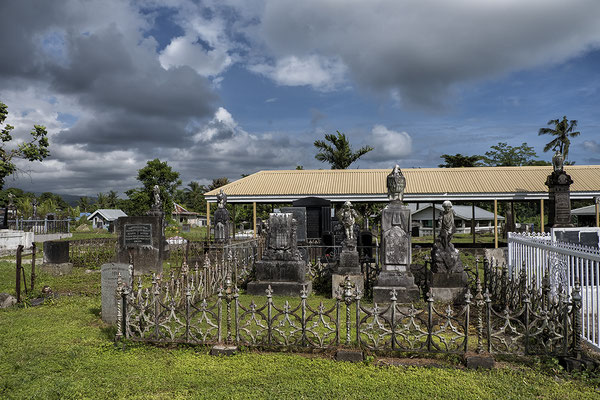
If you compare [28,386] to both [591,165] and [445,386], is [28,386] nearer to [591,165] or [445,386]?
[445,386]

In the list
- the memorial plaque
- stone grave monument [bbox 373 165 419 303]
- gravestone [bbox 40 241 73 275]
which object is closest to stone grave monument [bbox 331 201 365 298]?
stone grave monument [bbox 373 165 419 303]

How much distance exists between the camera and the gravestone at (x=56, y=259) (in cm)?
1325

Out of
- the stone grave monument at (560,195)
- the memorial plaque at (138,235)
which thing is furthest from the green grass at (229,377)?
the stone grave monument at (560,195)

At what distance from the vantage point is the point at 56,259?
13641 mm

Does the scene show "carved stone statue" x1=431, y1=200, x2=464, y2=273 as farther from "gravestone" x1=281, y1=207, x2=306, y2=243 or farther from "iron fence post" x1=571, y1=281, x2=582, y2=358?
"gravestone" x1=281, y1=207, x2=306, y2=243

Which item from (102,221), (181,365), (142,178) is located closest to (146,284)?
(181,365)

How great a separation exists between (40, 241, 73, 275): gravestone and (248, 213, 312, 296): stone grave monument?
7.67 metres

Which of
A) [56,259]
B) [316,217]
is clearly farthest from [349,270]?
[56,259]

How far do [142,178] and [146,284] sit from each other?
34.2 m

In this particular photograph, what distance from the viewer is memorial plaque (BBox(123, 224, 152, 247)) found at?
13508 millimetres

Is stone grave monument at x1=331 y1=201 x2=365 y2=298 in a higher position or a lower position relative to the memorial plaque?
lower

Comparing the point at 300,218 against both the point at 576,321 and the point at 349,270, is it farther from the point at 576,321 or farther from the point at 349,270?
the point at 576,321

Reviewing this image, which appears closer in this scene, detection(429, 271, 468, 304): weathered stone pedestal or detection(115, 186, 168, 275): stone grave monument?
detection(429, 271, 468, 304): weathered stone pedestal

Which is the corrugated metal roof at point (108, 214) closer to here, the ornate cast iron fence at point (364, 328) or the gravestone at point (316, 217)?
the gravestone at point (316, 217)
